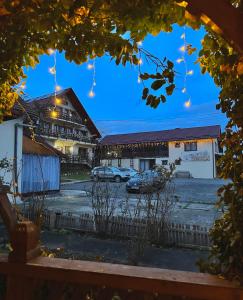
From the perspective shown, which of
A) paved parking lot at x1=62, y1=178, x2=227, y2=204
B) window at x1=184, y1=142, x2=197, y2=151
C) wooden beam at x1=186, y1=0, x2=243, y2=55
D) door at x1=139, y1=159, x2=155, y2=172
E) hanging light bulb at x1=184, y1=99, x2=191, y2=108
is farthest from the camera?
door at x1=139, y1=159, x2=155, y2=172

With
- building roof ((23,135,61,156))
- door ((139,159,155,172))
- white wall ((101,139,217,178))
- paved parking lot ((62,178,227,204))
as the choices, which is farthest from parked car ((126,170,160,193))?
door ((139,159,155,172))

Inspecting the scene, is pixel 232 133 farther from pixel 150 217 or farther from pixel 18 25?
pixel 150 217

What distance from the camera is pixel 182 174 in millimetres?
44812

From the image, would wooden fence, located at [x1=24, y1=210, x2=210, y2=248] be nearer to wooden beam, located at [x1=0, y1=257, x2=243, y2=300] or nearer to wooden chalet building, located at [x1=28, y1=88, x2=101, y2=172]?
wooden beam, located at [x1=0, y1=257, x2=243, y2=300]

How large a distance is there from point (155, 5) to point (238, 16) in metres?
0.56

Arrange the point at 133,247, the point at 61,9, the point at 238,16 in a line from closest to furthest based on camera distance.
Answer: the point at 238,16 < the point at 61,9 < the point at 133,247

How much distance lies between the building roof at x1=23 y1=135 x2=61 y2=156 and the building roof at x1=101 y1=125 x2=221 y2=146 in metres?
22.9

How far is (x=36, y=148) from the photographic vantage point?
21.1 metres

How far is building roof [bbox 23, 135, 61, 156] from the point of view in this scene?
65.4ft

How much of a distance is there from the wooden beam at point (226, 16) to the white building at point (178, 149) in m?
39.4

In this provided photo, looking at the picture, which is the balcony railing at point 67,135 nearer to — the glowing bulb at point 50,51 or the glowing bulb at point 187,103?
the glowing bulb at point 50,51

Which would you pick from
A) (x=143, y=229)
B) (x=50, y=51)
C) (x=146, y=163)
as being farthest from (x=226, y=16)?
(x=146, y=163)

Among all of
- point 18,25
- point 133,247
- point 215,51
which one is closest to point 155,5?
point 215,51

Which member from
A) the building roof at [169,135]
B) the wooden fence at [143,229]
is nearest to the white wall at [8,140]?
the wooden fence at [143,229]
